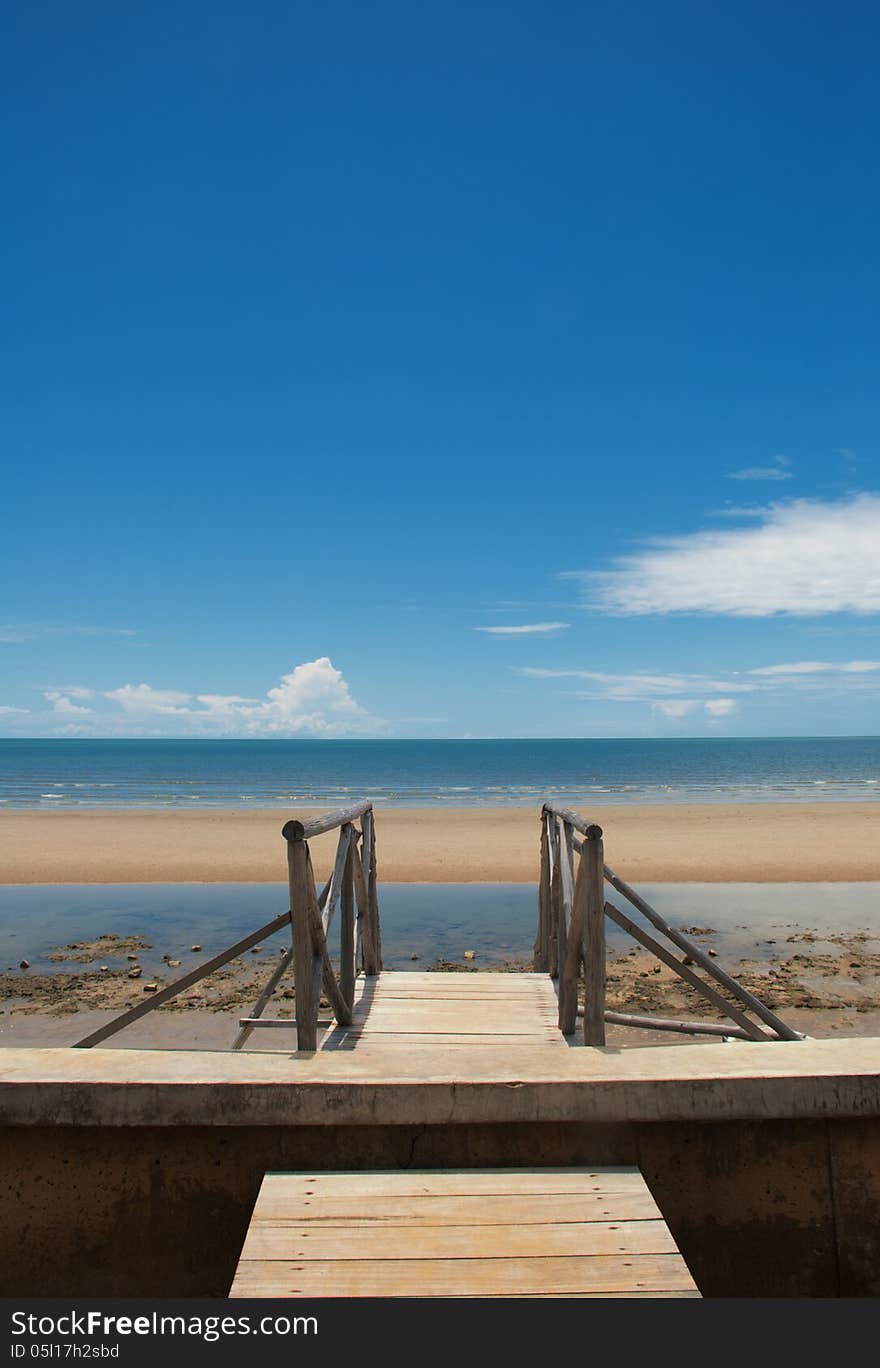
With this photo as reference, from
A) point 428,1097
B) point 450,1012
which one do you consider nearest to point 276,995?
point 450,1012

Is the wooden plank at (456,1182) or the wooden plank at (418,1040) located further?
the wooden plank at (418,1040)

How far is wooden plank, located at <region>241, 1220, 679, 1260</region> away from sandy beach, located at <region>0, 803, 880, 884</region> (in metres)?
14.2

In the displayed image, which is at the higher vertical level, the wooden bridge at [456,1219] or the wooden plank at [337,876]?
the wooden plank at [337,876]

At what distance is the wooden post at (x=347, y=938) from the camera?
18.7ft

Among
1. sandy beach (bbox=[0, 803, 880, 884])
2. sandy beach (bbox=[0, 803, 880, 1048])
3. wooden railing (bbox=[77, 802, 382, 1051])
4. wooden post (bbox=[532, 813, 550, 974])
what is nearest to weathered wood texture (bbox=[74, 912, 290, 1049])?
wooden railing (bbox=[77, 802, 382, 1051])

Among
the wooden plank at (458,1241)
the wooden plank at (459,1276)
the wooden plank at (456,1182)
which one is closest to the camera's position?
the wooden plank at (459,1276)

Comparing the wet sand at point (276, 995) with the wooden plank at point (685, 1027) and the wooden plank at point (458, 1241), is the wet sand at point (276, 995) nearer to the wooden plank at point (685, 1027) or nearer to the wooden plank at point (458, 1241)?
the wooden plank at point (685, 1027)

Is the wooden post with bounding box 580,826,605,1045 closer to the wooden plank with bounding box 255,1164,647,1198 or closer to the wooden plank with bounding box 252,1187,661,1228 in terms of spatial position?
the wooden plank with bounding box 255,1164,647,1198

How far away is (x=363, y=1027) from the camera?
546 cm

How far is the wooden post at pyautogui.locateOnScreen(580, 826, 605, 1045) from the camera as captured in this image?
4473 mm

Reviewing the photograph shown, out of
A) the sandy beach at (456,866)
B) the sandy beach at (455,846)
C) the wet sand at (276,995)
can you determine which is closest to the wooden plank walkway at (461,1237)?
the wet sand at (276,995)

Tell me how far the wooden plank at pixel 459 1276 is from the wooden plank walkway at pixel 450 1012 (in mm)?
2097

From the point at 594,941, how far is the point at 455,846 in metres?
18.1

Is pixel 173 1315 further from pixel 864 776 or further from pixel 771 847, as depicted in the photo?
pixel 864 776
